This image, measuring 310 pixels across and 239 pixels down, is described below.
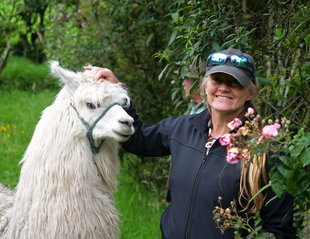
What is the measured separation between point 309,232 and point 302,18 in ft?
4.06

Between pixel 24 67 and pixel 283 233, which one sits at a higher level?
pixel 24 67

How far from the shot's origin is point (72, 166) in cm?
256

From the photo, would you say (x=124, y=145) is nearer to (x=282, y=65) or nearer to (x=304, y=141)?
(x=282, y=65)

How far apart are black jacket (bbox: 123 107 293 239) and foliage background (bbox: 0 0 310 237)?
0.18 meters

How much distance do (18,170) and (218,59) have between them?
413cm

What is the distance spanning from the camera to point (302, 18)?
7.17ft

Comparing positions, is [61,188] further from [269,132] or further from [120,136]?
[269,132]

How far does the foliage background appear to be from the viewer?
8.27 feet

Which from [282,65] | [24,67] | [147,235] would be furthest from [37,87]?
[282,65]

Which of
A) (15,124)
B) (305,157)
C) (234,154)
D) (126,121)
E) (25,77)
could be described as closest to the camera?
(305,157)

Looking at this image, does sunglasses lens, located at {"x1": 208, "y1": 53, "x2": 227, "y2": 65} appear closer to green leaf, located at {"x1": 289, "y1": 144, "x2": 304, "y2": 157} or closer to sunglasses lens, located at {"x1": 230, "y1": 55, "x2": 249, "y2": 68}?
sunglasses lens, located at {"x1": 230, "y1": 55, "x2": 249, "y2": 68}

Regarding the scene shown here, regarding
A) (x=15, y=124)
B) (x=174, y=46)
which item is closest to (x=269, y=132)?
(x=174, y=46)

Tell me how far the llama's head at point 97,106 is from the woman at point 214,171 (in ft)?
1.01

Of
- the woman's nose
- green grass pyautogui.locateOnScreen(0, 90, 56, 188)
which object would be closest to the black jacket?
the woman's nose
